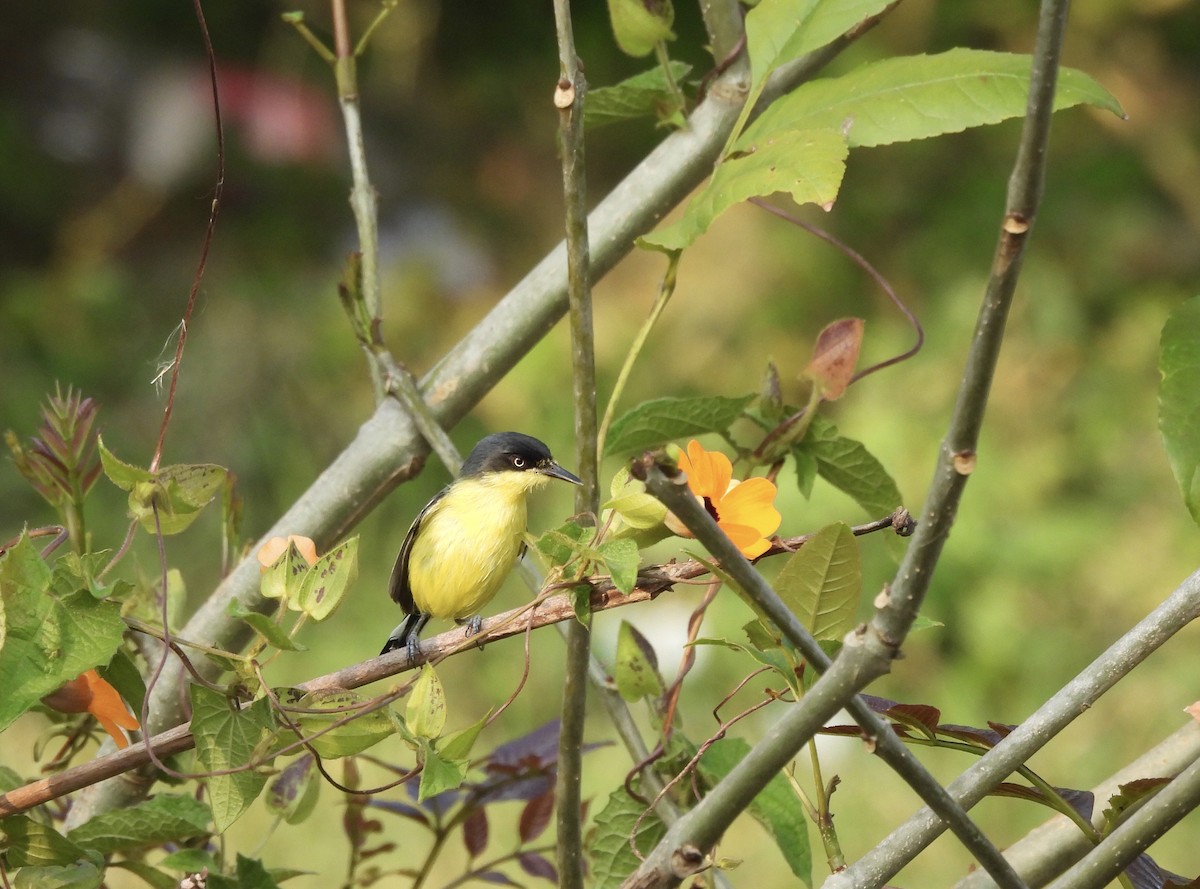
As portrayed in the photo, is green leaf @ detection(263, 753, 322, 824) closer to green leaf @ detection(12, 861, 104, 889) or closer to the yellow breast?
green leaf @ detection(12, 861, 104, 889)

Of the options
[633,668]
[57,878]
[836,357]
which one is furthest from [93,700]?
[836,357]

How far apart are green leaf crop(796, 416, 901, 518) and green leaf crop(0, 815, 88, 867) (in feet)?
1.95

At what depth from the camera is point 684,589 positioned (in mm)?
3504

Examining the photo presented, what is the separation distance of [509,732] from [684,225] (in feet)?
8.88

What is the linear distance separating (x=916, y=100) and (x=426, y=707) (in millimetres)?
480

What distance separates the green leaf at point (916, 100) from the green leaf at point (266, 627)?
0.41 meters

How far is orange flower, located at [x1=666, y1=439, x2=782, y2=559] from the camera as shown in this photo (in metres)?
0.76

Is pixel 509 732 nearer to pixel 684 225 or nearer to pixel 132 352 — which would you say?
pixel 132 352

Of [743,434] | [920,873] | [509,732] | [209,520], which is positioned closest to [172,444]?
[209,520]

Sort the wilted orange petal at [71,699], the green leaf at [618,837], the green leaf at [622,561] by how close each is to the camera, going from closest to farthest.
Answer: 1. the green leaf at [622,561]
2. the wilted orange petal at [71,699]
3. the green leaf at [618,837]

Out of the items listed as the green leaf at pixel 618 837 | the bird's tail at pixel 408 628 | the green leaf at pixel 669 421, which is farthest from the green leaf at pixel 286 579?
the bird's tail at pixel 408 628

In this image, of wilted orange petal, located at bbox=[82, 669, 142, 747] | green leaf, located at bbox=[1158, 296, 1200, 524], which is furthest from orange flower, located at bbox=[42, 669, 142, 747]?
green leaf, located at bbox=[1158, 296, 1200, 524]

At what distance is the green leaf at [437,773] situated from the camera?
730 millimetres

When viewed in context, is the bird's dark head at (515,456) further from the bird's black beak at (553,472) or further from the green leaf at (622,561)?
the green leaf at (622,561)
